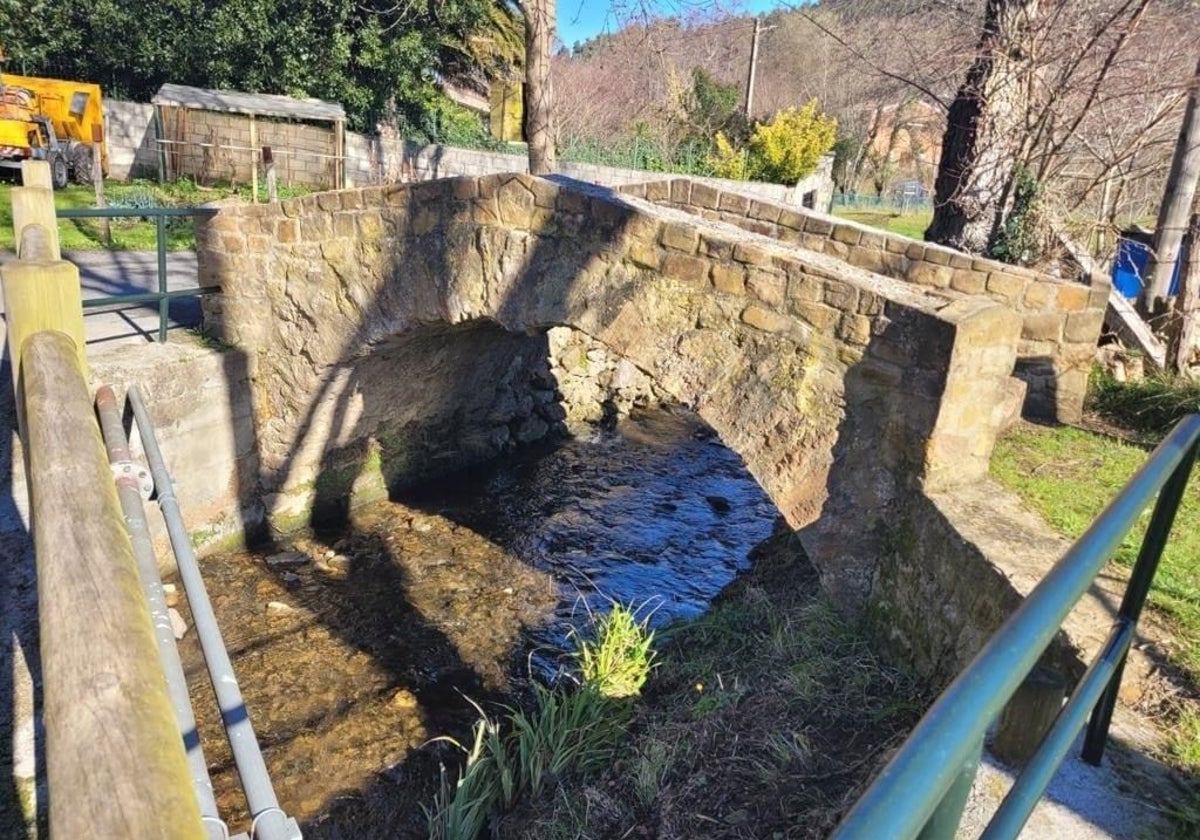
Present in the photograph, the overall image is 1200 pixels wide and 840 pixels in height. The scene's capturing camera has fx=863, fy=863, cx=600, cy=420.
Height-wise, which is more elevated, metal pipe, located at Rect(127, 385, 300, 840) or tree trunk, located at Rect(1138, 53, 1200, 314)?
tree trunk, located at Rect(1138, 53, 1200, 314)

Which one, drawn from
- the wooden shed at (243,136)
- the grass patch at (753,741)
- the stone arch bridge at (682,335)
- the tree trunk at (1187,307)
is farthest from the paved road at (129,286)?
the tree trunk at (1187,307)

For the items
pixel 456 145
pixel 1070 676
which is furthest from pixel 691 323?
pixel 456 145

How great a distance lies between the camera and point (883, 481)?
4258 mm

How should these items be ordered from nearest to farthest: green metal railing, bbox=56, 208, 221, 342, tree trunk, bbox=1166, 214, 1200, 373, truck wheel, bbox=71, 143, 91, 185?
green metal railing, bbox=56, 208, 221, 342 < tree trunk, bbox=1166, 214, 1200, 373 < truck wheel, bbox=71, 143, 91, 185

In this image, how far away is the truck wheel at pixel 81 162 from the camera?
15211mm

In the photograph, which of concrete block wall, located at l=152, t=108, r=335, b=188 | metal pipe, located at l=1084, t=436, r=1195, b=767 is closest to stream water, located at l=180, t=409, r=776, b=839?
metal pipe, located at l=1084, t=436, r=1195, b=767

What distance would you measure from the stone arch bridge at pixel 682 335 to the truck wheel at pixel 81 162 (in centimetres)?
1054

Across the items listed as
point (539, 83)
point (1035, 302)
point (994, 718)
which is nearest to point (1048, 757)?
point (994, 718)

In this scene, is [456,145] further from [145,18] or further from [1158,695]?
[1158,695]

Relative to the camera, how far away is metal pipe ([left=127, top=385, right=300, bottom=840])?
1.48 meters

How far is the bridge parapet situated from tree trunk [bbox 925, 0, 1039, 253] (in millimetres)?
3909

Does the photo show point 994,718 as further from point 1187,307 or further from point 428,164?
point 428,164

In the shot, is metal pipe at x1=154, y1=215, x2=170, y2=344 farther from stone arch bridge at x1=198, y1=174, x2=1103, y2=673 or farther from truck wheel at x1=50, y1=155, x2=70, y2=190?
truck wheel at x1=50, y1=155, x2=70, y2=190

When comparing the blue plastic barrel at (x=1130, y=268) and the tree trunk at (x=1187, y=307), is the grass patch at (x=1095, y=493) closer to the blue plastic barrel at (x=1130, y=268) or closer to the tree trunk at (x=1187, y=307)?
the tree trunk at (x=1187, y=307)
